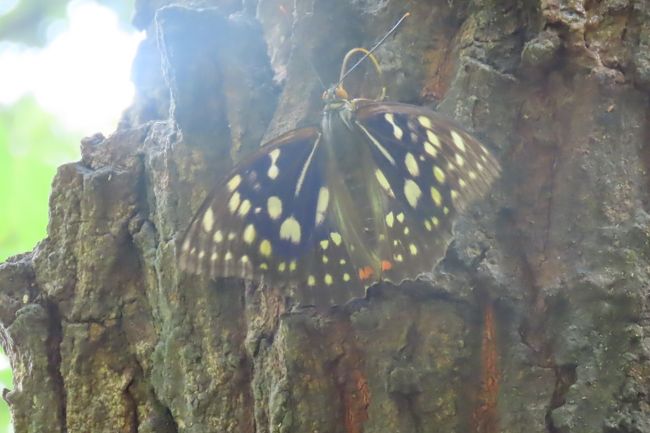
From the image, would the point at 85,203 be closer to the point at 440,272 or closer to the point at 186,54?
the point at 186,54

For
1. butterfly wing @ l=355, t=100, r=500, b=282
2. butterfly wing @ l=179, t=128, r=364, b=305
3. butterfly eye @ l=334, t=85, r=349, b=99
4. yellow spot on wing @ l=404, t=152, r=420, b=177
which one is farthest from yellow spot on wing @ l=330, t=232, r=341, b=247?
butterfly eye @ l=334, t=85, r=349, b=99

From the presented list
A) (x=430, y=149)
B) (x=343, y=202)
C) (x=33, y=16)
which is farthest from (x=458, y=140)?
(x=33, y=16)

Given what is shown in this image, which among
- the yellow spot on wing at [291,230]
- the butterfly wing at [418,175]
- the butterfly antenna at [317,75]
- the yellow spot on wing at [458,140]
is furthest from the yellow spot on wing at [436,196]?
the butterfly antenna at [317,75]

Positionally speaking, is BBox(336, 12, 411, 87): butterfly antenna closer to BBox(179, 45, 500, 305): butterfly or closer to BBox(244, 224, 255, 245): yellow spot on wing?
BBox(179, 45, 500, 305): butterfly

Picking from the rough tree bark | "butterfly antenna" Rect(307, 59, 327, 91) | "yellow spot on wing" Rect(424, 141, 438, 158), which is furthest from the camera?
"butterfly antenna" Rect(307, 59, 327, 91)

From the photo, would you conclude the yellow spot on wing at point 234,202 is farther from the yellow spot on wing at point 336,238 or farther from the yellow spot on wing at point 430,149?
the yellow spot on wing at point 430,149

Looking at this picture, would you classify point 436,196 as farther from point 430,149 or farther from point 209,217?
point 209,217

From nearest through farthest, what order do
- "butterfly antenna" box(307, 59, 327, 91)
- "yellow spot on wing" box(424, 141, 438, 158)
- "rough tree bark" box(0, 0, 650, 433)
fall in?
1. "rough tree bark" box(0, 0, 650, 433)
2. "yellow spot on wing" box(424, 141, 438, 158)
3. "butterfly antenna" box(307, 59, 327, 91)

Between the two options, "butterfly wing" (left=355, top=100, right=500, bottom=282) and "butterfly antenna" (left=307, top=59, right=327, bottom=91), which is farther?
"butterfly antenna" (left=307, top=59, right=327, bottom=91)
